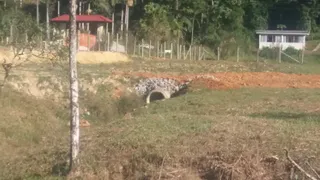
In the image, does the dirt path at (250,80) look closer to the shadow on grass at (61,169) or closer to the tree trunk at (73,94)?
the shadow on grass at (61,169)

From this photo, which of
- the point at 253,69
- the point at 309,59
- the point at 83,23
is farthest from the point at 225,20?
the point at 253,69

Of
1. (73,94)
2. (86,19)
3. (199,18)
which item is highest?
(199,18)

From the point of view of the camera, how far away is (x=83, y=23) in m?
51.6

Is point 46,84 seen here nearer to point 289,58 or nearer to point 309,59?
point 289,58

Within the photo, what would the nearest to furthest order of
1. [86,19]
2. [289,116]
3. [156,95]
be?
[289,116] < [156,95] < [86,19]

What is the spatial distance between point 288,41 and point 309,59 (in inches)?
433

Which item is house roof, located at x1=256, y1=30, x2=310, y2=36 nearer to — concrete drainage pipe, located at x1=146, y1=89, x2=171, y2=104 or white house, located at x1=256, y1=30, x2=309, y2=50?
white house, located at x1=256, y1=30, x2=309, y2=50

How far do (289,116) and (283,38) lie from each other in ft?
166

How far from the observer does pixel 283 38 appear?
6481 centimetres

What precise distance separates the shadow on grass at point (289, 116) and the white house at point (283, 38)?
158 ft

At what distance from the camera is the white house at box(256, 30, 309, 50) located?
63.6m

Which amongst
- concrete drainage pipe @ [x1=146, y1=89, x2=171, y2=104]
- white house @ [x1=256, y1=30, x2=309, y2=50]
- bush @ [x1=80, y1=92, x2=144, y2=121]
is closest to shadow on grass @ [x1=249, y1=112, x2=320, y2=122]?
bush @ [x1=80, y1=92, x2=144, y2=121]

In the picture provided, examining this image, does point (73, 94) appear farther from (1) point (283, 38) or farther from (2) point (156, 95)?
(1) point (283, 38)

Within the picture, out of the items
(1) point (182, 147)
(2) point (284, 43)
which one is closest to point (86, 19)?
(2) point (284, 43)
